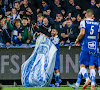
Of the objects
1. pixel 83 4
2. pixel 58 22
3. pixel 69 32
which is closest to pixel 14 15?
pixel 58 22

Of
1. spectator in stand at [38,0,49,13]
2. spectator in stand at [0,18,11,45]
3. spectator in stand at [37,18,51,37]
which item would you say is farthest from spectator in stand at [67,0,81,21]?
spectator in stand at [0,18,11,45]

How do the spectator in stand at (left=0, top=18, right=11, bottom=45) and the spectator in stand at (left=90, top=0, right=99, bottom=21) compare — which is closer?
the spectator in stand at (left=0, top=18, right=11, bottom=45)

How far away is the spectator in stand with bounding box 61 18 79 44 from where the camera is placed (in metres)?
11.3

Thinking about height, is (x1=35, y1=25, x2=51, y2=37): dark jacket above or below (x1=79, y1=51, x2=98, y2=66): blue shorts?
above

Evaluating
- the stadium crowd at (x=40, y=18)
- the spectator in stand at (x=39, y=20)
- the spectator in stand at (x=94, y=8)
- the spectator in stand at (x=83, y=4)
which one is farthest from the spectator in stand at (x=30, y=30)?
the spectator in stand at (x=94, y=8)

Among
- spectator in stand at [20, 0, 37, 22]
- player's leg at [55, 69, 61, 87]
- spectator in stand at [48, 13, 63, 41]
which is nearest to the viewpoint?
player's leg at [55, 69, 61, 87]

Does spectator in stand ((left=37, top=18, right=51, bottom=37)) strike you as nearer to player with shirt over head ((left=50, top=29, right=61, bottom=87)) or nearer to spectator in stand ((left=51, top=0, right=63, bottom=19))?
player with shirt over head ((left=50, top=29, right=61, bottom=87))

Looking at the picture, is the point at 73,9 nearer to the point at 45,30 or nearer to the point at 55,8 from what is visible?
the point at 55,8

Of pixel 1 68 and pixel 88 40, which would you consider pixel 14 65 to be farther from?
pixel 88 40

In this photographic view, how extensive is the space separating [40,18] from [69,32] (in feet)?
3.38

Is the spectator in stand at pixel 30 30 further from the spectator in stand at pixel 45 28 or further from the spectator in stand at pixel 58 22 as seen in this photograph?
the spectator in stand at pixel 58 22

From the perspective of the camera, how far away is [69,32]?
11.4 meters

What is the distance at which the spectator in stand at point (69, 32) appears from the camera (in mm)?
11281

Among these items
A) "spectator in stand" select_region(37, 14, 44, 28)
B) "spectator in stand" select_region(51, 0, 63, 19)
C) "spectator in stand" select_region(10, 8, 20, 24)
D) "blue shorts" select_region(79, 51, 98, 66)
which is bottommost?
"blue shorts" select_region(79, 51, 98, 66)
